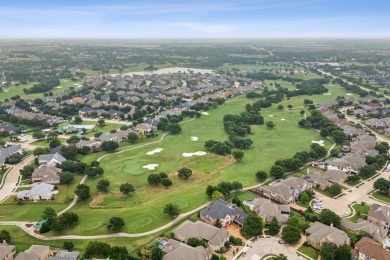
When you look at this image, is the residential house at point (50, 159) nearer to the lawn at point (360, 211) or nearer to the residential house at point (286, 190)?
the residential house at point (286, 190)

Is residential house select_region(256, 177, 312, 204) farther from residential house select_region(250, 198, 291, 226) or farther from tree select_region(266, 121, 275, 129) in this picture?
tree select_region(266, 121, 275, 129)

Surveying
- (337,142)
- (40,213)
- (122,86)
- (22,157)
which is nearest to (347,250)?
(40,213)

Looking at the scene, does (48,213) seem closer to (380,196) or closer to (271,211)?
(271,211)

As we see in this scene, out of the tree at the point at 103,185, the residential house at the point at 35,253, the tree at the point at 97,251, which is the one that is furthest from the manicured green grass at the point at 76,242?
the tree at the point at 103,185

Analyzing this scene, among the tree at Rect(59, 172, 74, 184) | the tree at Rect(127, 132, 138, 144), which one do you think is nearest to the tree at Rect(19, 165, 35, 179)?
the tree at Rect(59, 172, 74, 184)

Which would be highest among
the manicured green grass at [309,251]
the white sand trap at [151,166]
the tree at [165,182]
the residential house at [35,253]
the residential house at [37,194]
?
the residential house at [35,253]

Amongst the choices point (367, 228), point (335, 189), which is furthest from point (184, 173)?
point (367, 228)

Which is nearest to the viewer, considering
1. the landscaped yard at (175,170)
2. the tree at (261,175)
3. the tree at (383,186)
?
the landscaped yard at (175,170)

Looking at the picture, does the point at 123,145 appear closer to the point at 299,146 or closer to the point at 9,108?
the point at 299,146
